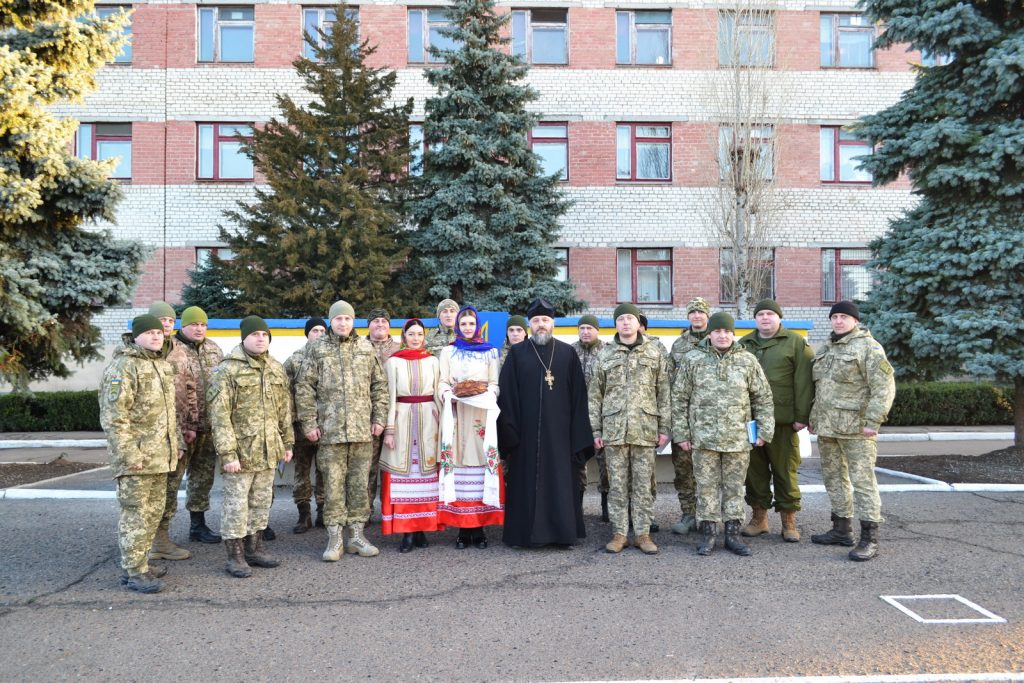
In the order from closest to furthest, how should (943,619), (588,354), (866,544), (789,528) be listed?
1. (943,619)
2. (866,544)
3. (789,528)
4. (588,354)

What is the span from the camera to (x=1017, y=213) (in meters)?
10.5

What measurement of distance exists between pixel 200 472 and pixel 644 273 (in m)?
15.1

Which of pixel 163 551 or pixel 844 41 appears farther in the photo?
pixel 844 41

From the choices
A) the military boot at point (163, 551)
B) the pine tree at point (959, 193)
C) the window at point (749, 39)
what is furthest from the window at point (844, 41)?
the military boot at point (163, 551)

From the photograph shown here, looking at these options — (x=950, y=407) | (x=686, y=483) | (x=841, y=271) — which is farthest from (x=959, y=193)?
(x=841, y=271)

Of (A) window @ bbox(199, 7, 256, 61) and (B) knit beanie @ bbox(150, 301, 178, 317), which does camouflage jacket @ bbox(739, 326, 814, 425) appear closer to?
(B) knit beanie @ bbox(150, 301, 178, 317)

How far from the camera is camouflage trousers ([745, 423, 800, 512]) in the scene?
269 inches

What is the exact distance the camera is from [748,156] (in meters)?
18.1

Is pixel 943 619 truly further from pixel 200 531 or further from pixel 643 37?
pixel 643 37

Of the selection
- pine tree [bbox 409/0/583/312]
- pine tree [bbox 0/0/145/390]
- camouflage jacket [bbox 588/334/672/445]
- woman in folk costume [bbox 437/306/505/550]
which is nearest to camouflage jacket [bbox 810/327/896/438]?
camouflage jacket [bbox 588/334/672/445]

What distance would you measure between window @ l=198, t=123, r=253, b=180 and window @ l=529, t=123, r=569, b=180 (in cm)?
780

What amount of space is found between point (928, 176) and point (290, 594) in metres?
10.4

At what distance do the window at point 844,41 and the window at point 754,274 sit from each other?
227 inches

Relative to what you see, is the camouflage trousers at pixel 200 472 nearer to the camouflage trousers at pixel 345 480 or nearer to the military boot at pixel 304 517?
the military boot at pixel 304 517
